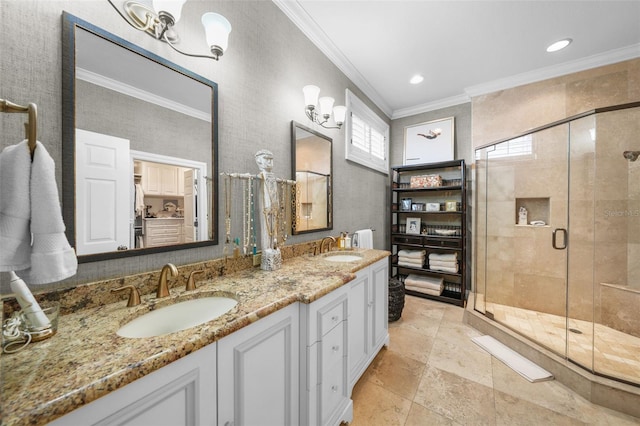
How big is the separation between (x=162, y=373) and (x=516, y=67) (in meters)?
3.81

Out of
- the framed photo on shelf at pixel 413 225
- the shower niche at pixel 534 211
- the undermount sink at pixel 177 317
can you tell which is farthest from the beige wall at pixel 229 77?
the shower niche at pixel 534 211

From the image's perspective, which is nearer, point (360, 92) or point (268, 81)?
point (268, 81)

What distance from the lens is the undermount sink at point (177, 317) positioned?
2.74 feet

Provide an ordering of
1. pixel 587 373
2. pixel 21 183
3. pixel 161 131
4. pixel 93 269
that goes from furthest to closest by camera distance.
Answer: pixel 587 373
pixel 161 131
pixel 93 269
pixel 21 183

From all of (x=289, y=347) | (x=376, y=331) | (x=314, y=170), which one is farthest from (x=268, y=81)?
(x=376, y=331)

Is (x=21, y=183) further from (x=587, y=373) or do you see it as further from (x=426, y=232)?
(x=426, y=232)

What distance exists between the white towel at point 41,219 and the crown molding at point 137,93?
0.49m

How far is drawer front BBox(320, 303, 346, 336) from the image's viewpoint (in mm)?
1128

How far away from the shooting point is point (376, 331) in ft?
6.04

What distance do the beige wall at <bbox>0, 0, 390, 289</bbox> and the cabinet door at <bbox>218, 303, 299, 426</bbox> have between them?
1.93 feet

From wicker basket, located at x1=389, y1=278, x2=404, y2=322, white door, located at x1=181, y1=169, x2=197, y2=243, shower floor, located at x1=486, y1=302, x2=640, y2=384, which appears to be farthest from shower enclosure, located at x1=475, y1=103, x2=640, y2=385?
white door, located at x1=181, y1=169, x2=197, y2=243

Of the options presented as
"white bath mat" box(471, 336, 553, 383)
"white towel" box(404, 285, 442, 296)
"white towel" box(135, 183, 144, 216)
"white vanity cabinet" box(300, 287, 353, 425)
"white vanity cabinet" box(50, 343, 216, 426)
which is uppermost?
"white towel" box(135, 183, 144, 216)

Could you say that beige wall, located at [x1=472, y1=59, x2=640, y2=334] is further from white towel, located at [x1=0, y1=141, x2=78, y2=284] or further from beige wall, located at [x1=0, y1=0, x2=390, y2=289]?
white towel, located at [x1=0, y1=141, x2=78, y2=284]

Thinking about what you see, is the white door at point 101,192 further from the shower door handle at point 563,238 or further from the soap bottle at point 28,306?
the shower door handle at point 563,238
